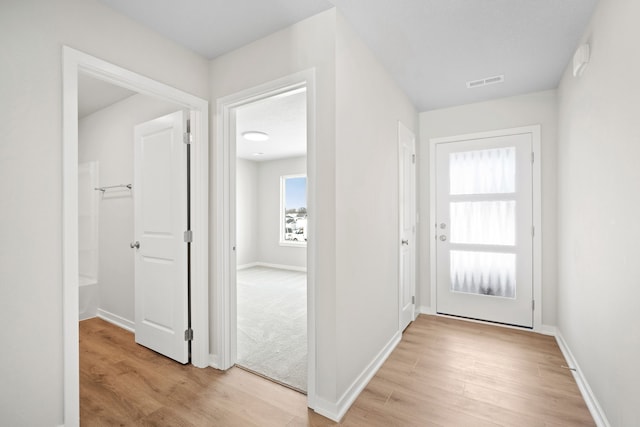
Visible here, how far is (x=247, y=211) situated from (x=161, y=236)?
182 inches

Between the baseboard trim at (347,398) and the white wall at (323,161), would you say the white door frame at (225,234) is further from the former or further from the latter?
the baseboard trim at (347,398)

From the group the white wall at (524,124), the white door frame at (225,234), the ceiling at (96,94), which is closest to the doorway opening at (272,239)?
the white door frame at (225,234)

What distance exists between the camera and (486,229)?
3.40 meters

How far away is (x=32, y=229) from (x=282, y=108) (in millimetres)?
2859

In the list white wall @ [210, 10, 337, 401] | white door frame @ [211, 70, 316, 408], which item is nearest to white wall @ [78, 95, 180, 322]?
white door frame @ [211, 70, 316, 408]

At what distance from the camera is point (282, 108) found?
3.75m

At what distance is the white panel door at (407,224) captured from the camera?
302cm

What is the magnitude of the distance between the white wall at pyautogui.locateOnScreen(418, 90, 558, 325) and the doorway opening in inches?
64.4

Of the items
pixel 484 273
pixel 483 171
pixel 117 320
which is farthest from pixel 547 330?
pixel 117 320

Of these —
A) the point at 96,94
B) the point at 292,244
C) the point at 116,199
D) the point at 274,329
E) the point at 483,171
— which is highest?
the point at 96,94

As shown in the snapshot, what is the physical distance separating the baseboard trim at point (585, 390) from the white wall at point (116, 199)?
13.0ft

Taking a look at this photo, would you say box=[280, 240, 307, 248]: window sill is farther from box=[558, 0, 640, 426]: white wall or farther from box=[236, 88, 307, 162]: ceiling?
box=[558, 0, 640, 426]: white wall

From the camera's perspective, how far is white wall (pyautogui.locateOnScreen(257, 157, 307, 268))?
6828 mm

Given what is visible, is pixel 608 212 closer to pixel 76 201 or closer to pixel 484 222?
pixel 484 222
